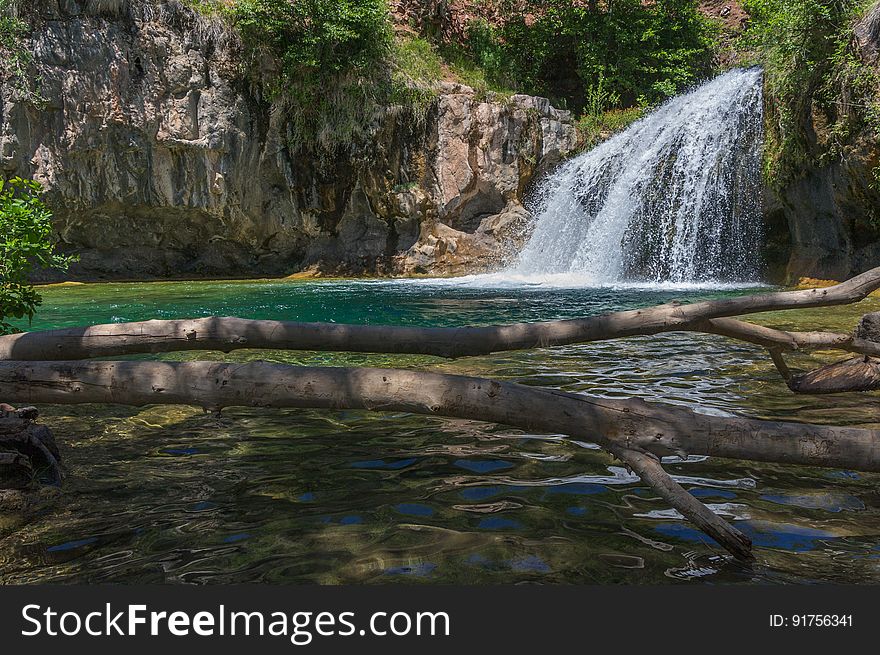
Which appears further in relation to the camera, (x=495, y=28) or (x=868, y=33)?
(x=495, y=28)

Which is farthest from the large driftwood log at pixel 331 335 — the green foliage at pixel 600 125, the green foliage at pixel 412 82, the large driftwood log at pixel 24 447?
the green foliage at pixel 600 125

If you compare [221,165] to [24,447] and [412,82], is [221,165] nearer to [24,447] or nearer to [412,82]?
[412,82]

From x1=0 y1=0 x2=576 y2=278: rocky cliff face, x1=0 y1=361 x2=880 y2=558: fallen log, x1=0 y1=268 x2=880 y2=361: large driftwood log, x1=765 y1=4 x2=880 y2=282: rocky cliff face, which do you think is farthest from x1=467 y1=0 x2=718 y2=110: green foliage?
x1=0 y1=361 x2=880 y2=558: fallen log

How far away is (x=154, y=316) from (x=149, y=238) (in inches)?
461

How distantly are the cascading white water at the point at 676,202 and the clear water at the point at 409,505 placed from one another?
11976 mm

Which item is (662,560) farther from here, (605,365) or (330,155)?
(330,155)

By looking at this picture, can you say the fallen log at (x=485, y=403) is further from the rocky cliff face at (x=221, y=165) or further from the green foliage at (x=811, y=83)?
the rocky cliff face at (x=221, y=165)

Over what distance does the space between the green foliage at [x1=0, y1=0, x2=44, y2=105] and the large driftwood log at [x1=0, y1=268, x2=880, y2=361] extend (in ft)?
55.1

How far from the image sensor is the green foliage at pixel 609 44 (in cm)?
2258

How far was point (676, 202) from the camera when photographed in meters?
16.5

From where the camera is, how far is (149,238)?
2048 centimetres

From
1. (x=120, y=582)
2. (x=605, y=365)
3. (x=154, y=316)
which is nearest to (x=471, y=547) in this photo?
(x=120, y=582)

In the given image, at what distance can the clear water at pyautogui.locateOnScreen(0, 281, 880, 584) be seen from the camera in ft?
7.73

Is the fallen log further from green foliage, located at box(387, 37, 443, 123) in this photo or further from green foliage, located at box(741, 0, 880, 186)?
green foliage, located at box(387, 37, 443, 123)
